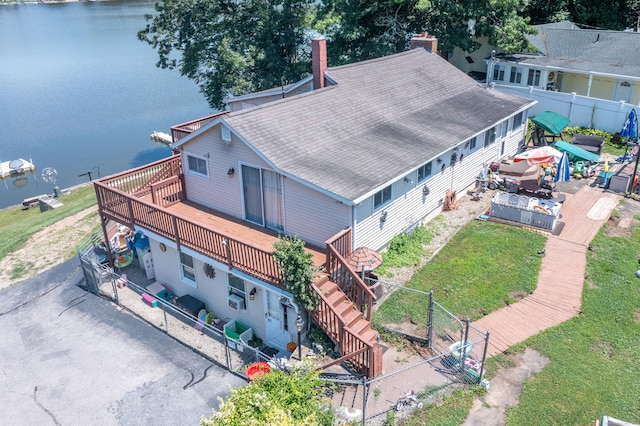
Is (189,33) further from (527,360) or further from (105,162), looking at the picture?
(527,360)

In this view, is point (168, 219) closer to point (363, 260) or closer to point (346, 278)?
point (346, 278)

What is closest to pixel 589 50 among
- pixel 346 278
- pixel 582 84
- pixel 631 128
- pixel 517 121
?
pixel 582 84

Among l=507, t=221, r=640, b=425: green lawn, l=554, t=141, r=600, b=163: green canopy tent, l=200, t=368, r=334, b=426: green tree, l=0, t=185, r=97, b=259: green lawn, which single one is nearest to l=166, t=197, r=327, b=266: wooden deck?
l=200, t=368, r=334, b=426: green tree

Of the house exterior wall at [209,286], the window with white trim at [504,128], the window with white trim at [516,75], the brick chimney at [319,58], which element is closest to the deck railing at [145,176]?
the house exterior wall at [209,286]

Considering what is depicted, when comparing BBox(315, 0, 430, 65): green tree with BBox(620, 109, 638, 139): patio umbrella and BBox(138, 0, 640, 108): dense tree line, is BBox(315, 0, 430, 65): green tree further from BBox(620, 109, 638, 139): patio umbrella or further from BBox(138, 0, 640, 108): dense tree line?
BBox(620, 109, 638, 139): patio umbrella

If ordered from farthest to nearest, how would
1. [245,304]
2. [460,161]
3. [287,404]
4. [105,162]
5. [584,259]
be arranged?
[105,162] < [460,161] < [584,259] < [245,304] < [287,404]

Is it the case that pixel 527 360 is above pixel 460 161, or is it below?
below

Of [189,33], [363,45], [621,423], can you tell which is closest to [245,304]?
[621,423]
